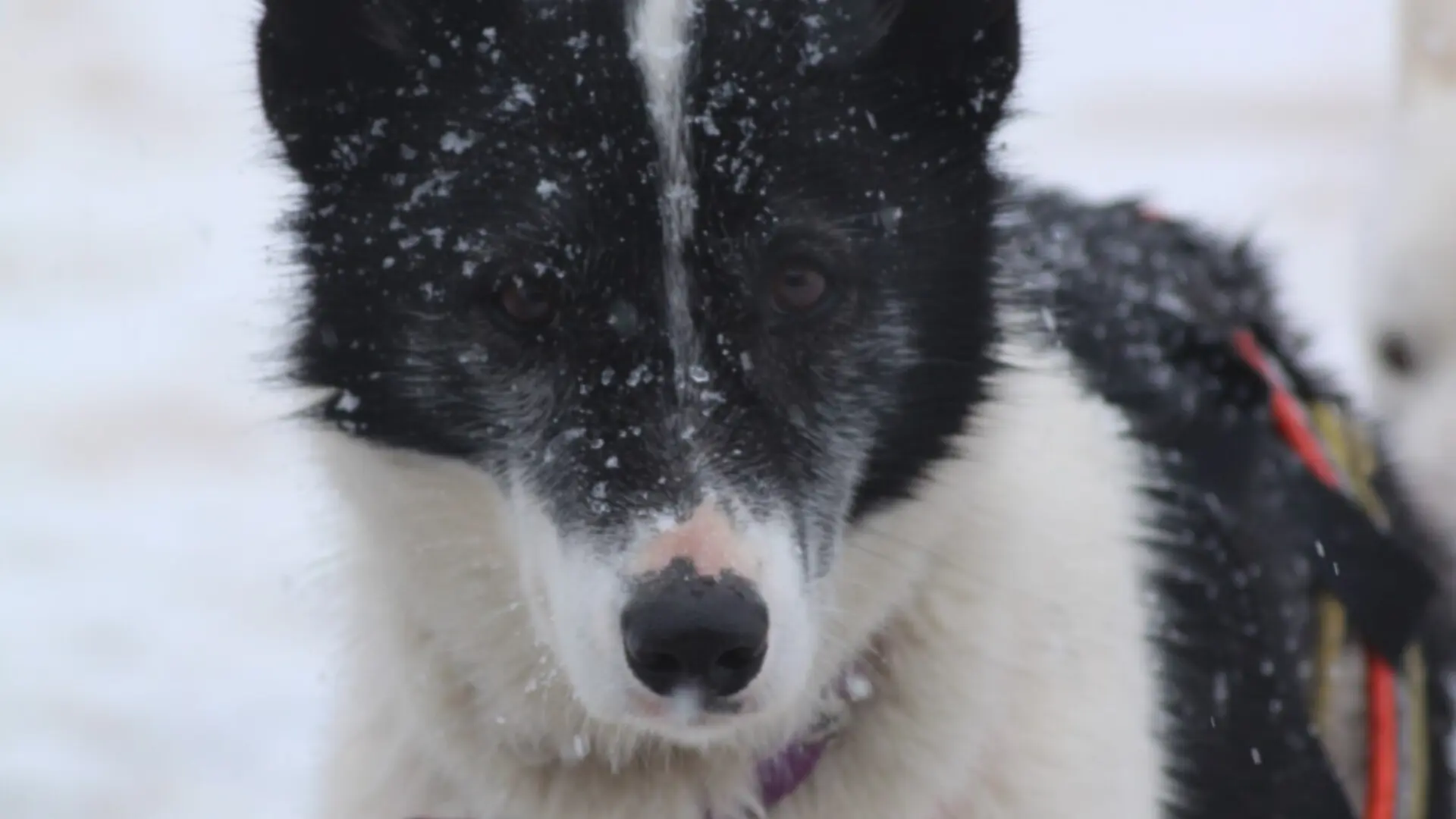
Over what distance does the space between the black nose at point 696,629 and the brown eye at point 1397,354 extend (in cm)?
250

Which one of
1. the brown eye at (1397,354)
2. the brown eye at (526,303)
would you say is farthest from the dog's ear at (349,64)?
the brown eye at (1397,354)

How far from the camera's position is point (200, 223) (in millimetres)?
8375

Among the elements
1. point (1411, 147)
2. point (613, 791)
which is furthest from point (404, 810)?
point (1411, 147)

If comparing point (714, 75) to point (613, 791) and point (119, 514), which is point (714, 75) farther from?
point (119, 514)

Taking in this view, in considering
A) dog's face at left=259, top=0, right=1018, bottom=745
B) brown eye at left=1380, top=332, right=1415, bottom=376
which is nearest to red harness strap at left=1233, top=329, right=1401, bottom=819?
dog's face at left=259, top=0, right=1018, bottom=745

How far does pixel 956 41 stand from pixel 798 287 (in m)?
0.43

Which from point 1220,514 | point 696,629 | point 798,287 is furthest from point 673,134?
point 1220,514

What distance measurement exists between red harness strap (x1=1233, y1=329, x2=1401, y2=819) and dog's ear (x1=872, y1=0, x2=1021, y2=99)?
0.88m

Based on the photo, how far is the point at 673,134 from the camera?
2277 millimetres

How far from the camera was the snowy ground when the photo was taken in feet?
14.7

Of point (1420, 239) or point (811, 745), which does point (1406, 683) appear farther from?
point (1420, 239)

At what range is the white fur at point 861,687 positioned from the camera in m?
2.47

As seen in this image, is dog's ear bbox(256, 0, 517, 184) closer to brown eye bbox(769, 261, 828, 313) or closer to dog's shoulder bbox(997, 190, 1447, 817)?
brown eye bbox(769, 261, 828, 313)

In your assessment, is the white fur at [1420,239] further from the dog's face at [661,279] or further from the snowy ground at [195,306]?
the dog's face at [661,279]
